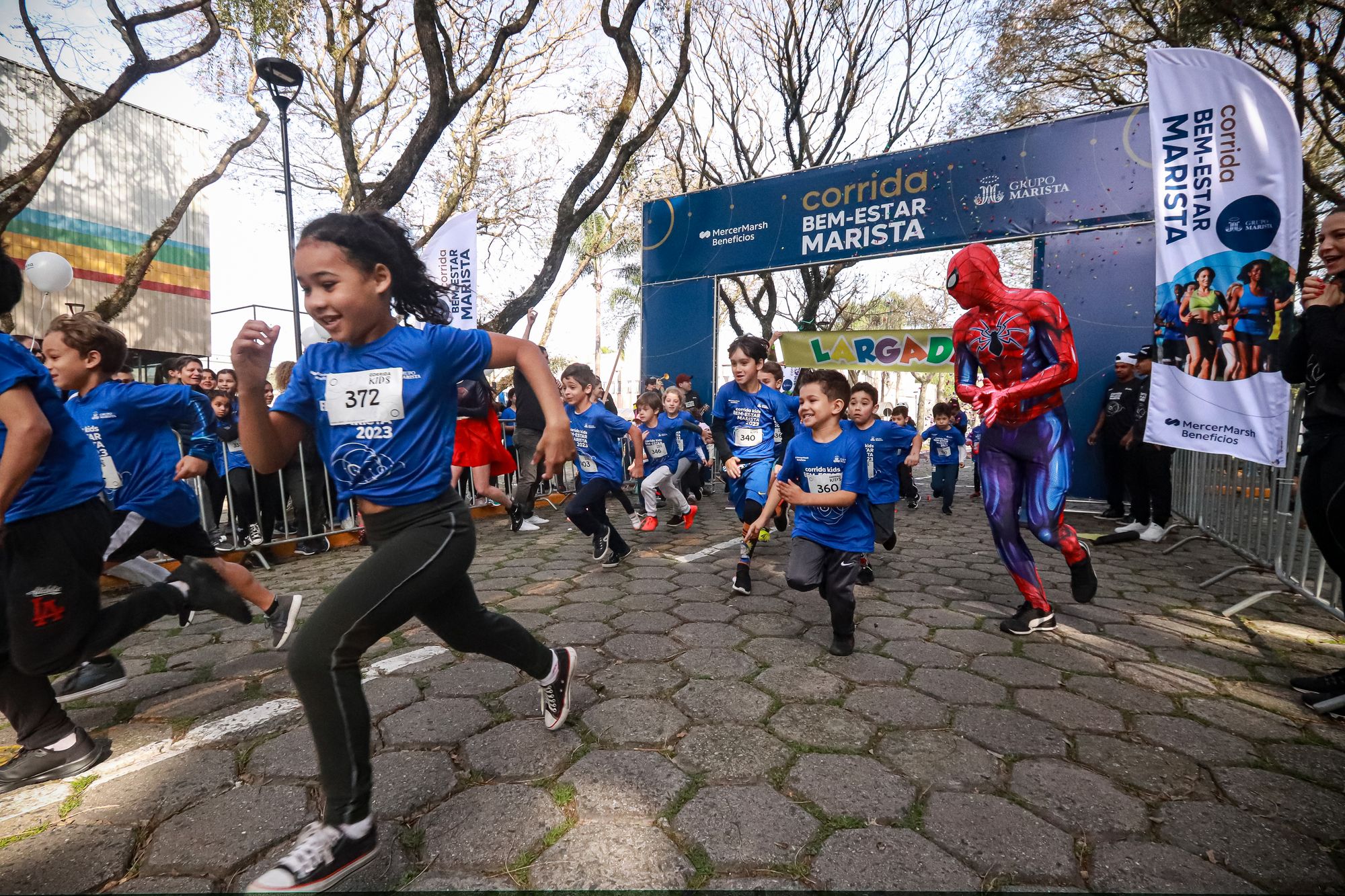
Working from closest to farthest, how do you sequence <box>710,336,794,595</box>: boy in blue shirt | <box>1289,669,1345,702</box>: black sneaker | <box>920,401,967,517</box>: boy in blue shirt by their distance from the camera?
1. <box>1289,669,1345,702</box>: black sneaker
2. <box>710,336,794,595</box>: boy in blue shirt
3. <box>920,401,967,517</box>: boy in blue shirt

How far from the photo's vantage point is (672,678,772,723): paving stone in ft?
8.75

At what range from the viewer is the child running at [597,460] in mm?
5484

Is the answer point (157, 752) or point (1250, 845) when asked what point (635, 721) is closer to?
point (157, 752)

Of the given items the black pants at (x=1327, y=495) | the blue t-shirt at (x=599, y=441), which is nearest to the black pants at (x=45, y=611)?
the blue t-shirt at (x=599, y=441)

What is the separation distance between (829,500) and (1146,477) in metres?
5.19

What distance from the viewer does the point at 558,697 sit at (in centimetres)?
255

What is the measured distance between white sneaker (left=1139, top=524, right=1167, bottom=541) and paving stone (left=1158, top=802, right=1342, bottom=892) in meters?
5.30

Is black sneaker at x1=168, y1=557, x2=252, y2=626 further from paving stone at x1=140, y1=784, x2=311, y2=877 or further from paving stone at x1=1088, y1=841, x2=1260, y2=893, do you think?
paving stone at x1=1088, y1=841, x2=1260, y2=893

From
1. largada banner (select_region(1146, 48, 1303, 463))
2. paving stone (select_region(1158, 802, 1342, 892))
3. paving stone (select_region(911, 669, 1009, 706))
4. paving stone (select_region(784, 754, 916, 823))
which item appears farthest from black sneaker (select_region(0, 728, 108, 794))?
largada banner (select_region(1146, 48, 1303, 463))

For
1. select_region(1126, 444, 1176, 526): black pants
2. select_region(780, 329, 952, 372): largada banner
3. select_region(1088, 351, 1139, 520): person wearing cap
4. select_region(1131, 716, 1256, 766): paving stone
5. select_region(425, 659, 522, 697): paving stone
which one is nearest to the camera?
select_region(1131, 716, 1256, 766): paving stone

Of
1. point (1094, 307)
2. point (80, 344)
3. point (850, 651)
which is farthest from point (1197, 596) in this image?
point (80, 344)

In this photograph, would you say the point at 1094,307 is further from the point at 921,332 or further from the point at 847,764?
the point at 847,764

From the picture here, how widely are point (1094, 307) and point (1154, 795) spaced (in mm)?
7977

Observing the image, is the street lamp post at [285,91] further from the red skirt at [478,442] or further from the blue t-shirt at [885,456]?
the blue t-shirt at [885,456]
